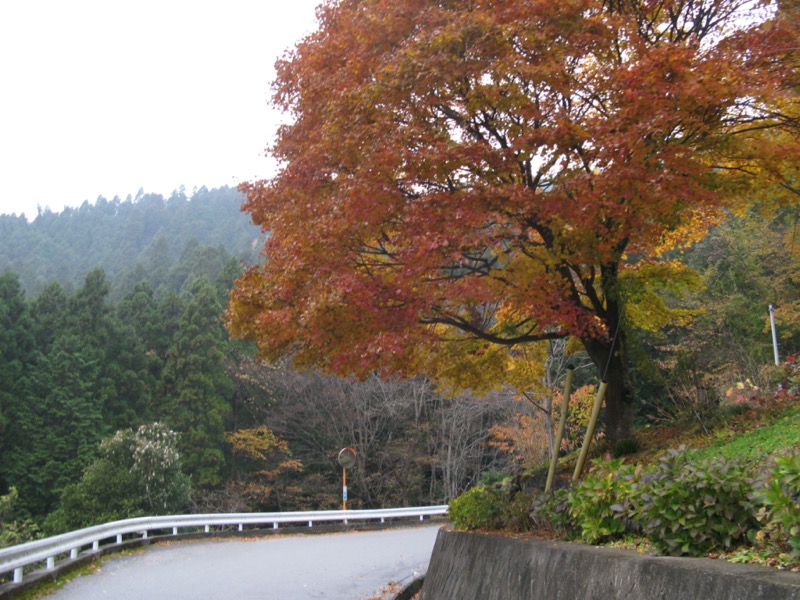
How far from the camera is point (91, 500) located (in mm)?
25516

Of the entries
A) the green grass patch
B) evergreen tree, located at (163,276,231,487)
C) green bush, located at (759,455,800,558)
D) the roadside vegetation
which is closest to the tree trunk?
the roadside vegetation

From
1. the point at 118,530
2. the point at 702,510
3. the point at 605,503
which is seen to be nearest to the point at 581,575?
the point at 605,503

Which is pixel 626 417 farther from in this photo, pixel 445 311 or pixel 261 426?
pixel 261 426

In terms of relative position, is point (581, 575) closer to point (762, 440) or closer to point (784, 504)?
point (784, 504)

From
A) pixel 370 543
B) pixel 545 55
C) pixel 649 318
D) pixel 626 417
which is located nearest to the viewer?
pixel 545 55

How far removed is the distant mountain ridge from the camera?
260 feet

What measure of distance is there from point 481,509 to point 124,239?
343 ft

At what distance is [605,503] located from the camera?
582cm

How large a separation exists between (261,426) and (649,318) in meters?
30.4

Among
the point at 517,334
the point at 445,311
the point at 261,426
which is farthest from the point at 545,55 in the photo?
the point at 261,426

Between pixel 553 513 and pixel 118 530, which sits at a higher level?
pixel 553 513

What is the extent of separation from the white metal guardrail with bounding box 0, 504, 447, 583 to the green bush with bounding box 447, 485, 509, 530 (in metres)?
5.71

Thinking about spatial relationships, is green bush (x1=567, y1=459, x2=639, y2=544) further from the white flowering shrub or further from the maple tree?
the white flowering shrub

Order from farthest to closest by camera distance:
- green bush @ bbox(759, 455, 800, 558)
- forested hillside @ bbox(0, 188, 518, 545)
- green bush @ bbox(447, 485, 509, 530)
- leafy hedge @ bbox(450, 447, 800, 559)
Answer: forested hillside @ bbox(0, 188, 518, 545) < green bush @ bbox(447, 485, 509, 530) < leafy hedge @ bbox(450, 447, 800, 559) < green bush @ bbox(759, 455, 800, 558)
